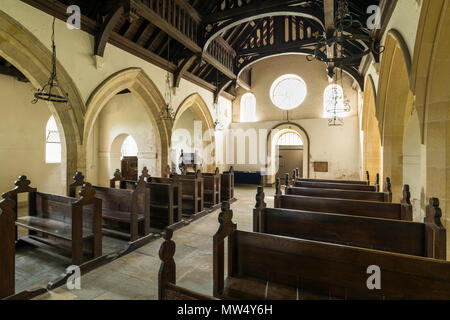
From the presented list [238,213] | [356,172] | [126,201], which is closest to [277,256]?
[126,201]

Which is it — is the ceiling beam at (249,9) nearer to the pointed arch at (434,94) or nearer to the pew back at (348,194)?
the pointed arch at (434,94)

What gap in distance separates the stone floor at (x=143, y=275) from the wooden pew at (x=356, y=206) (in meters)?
1.26

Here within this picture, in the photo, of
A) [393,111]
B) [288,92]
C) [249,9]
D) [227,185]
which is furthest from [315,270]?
[288,92]

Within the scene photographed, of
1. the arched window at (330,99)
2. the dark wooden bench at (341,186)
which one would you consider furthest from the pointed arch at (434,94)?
the arched window at (330,99)

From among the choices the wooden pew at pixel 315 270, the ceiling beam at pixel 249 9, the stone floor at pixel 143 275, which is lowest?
the stone floor at pixel 143 275

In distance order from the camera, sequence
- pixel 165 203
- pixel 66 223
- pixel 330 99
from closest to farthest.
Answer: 1. pixel 66 223
2. pixel 165 203
3. pixel 330 99

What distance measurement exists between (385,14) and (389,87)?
3.88 ft

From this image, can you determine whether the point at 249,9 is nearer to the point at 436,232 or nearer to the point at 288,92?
the point at 288,92

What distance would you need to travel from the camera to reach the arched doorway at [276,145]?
9469mm

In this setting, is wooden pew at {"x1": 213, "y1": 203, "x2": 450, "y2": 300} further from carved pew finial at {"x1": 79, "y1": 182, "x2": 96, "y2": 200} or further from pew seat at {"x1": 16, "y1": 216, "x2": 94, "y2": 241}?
pew seat at {"x1": 16, "y1": 216, "x2": 94, "y2": 241}

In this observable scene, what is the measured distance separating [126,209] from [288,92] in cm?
845

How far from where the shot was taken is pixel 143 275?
2.64 metres

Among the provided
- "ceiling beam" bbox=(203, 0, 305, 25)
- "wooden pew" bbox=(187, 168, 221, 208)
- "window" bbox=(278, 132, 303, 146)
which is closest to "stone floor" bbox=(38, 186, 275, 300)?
"wooden pew" bbox=(187, 168, 221, 208)
